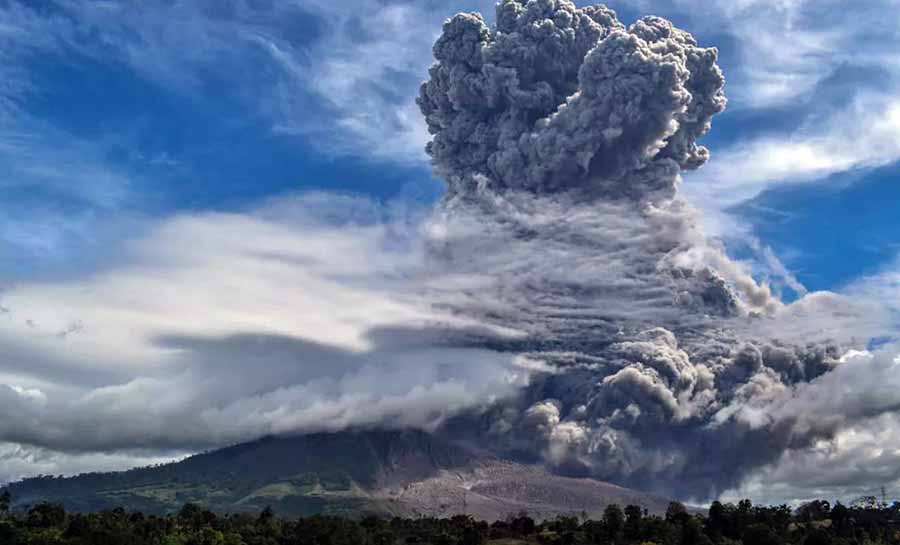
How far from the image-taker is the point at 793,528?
186 m

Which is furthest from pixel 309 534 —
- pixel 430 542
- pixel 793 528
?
pixel 793 528

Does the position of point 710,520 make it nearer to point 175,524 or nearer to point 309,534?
point 309,534

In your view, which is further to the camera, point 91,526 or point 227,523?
point 227,523

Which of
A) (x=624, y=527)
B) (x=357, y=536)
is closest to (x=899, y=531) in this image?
(x=624, y=527)

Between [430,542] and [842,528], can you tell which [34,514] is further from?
[842,528]

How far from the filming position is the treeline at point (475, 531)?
151m

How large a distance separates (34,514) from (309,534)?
186 ft

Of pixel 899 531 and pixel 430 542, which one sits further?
pixel 899 531

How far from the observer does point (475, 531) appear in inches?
6772

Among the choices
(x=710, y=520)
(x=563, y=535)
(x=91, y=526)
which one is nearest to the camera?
Result: (x=91, y=526)

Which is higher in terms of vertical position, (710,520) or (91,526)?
(710,520)

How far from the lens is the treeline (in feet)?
495

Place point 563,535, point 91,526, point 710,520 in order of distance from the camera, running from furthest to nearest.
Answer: point 710,520 → point 563,535 → point 91,526

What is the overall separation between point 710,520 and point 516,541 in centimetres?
4106
